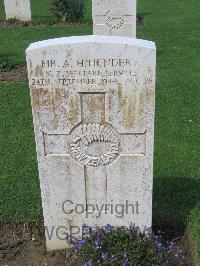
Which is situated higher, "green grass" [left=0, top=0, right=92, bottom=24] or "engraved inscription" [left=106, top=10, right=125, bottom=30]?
→ "engraved inscription" [left=106, top=10, right=125, bottom=30]

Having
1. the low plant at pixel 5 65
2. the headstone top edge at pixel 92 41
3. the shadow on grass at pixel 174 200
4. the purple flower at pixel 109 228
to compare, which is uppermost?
the headstone top edge at pixel 92 41

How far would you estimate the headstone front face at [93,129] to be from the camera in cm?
330

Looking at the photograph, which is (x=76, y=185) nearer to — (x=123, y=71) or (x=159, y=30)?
(x=123, y=71)

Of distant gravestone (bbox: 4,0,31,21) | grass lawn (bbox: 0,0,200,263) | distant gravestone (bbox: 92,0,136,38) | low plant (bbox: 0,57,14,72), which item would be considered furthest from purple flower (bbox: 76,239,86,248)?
distant gravestone (bbox: 4,0,31,21)

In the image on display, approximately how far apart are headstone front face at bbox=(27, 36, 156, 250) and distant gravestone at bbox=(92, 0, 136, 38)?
5725 millimetres

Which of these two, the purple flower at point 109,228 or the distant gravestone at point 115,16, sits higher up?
the distant gravestone at point 115,16

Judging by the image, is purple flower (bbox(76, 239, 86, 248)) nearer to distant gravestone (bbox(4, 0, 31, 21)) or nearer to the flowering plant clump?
the flowering plant clump

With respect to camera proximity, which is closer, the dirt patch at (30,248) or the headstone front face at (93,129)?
the headstone front face at (93,129)

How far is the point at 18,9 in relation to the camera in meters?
14.4

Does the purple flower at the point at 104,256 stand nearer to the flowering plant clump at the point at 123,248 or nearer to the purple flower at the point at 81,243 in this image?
the flowering plant clump at the point at 123,248

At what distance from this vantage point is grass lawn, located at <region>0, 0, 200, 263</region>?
4602mm

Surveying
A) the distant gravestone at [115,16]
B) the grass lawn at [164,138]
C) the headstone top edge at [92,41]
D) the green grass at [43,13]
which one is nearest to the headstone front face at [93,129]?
the headstone top edge at [92,41]

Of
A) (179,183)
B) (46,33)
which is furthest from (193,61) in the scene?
(179,183)

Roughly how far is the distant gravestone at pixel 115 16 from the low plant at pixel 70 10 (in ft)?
17.1
